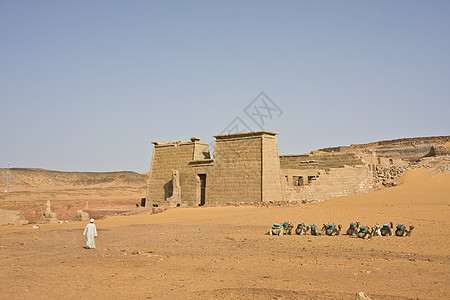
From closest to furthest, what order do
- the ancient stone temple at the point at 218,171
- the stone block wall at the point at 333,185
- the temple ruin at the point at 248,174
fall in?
the ancient stone temple at the point at 218,171
the temple ruin at the point at 248,174
the stone block wall at the point at 333,185

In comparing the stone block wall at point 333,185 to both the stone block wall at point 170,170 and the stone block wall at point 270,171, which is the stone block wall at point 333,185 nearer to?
the stone block wall at point 270,171

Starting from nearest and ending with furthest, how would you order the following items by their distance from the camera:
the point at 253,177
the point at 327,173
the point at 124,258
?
1. the point at 124,258
2. the point at 253,177
3. the point at 327,173

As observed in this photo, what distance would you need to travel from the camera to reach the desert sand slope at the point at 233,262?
7922 mm

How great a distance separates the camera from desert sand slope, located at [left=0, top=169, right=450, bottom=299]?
7.92 meters

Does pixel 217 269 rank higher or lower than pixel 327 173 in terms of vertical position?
lower

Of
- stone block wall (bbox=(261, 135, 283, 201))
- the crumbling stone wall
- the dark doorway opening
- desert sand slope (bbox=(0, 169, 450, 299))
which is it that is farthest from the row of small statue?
the dark doorway opening

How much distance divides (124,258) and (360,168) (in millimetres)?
21471

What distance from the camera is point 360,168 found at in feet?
97.2

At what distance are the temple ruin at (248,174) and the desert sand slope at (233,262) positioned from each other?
776 centimetres

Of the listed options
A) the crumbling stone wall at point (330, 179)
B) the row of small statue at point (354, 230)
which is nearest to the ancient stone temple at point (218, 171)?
the crumbling stone wall at point (330, 179)

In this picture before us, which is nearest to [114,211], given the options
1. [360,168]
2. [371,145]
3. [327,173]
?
[327,173]

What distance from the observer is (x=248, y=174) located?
27328mm

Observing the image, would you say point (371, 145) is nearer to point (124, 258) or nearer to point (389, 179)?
point (389, 179)

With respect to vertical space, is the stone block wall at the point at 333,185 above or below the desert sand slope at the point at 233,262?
above
